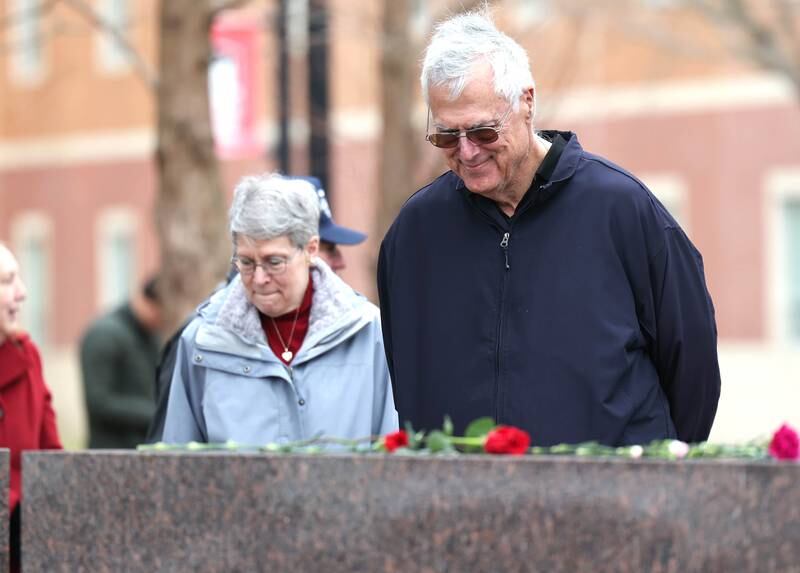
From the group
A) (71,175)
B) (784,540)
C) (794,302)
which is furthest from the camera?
(71,175)

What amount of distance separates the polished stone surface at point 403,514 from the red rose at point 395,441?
0.08 m

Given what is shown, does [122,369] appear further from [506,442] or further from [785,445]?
[785,445]

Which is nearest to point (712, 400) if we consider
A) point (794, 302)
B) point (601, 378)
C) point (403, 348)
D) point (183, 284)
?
point (601, 378)

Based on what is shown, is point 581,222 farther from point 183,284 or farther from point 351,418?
point 183,284

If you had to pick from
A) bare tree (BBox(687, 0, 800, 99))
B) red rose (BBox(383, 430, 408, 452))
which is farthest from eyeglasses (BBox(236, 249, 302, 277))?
bare tree (BBox(687, 0, 800, 99))

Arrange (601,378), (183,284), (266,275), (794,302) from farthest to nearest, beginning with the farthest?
(794,302), (183,284), (266,275), (601,378)

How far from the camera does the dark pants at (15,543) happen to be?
458 cm

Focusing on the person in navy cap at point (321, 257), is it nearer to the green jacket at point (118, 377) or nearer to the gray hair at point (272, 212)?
the gray hair at point (272, 212)

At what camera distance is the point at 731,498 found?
3.61 meters

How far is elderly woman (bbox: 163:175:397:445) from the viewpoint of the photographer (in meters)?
5.21

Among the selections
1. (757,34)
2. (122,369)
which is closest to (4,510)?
(122,369)

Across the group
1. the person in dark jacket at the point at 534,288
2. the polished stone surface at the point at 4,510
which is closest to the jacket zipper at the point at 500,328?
the person in dark jacket at the point at 534,288

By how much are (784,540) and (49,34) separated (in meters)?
7.84

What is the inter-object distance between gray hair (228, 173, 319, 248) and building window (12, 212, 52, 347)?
86.6ft
